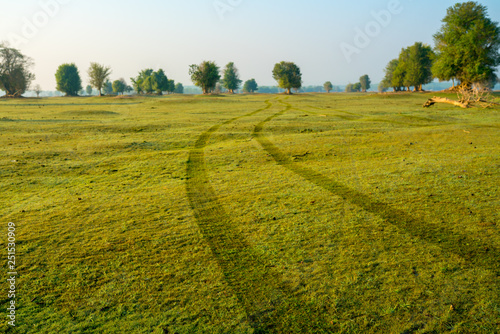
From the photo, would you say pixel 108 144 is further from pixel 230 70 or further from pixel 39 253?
pixel 230 70

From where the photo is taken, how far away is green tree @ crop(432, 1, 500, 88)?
4769cm

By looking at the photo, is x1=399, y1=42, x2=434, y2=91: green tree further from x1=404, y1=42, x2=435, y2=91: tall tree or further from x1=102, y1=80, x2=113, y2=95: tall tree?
x1=102, y1=80, x2=113, y2=95: tall tree

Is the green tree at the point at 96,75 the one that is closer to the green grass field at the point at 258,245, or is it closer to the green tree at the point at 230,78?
the green tree at the point at 230,78

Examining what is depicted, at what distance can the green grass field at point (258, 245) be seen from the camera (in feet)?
12.7

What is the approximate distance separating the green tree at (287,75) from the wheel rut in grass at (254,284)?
104 metres

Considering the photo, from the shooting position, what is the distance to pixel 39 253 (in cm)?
537

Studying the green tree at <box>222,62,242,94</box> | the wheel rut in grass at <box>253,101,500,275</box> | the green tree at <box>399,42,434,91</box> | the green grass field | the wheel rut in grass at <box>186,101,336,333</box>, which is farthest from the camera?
the green tree at <box>222,62,242,94</box>

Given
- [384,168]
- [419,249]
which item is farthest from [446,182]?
[419,249]

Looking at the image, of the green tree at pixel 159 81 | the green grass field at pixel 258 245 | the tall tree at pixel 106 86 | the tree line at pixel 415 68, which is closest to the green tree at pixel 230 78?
the tree line at pixel 415 68

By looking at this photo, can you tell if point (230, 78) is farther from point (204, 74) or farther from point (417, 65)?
point (417, 65)

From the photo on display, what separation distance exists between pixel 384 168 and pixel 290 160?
3332 mm

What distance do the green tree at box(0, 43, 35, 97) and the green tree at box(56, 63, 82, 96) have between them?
64.5 ft

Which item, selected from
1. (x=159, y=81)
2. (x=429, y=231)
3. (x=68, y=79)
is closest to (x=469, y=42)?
(x=429, y=231)

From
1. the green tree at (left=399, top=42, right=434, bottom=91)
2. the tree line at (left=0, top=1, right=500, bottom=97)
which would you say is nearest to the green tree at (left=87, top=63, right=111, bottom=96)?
the tree line at (left=0, top=1, right=500, bottom=97)
